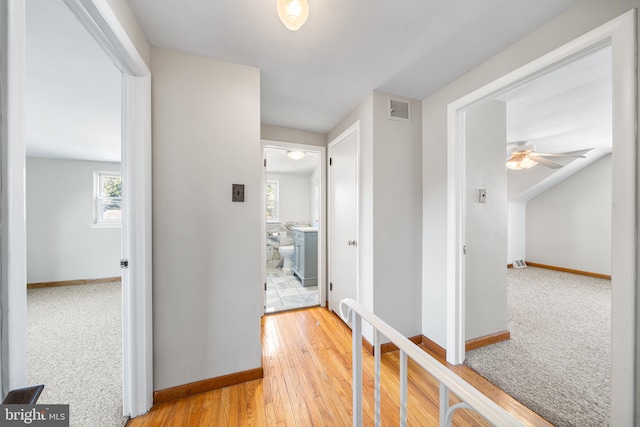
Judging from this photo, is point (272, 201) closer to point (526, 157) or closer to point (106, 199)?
point (106, 199)

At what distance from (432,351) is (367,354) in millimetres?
587

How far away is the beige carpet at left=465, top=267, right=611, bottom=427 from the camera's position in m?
1.44

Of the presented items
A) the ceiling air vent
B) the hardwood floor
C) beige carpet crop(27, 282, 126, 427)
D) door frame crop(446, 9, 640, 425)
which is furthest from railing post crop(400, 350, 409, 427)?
the ceiling air vent

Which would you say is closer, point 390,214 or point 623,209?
point 623,209

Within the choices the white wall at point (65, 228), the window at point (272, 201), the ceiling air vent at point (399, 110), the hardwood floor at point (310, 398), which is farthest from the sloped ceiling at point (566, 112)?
the white wall at point (65, 228)

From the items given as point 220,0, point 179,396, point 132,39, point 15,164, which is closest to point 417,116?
point 220,0

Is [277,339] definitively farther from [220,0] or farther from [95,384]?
[220,0]

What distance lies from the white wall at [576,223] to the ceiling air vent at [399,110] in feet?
16.3

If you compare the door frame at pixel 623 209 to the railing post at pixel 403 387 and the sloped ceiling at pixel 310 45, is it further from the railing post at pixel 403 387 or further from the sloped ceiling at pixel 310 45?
the railing post at pixel 403 387

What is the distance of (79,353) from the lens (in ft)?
6.52

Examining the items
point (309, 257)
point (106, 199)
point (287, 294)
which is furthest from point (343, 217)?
point (106, 199)

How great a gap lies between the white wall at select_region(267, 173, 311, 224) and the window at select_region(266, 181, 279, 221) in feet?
0.30

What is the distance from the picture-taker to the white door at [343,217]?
234cm

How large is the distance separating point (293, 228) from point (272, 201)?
125 centimetres
